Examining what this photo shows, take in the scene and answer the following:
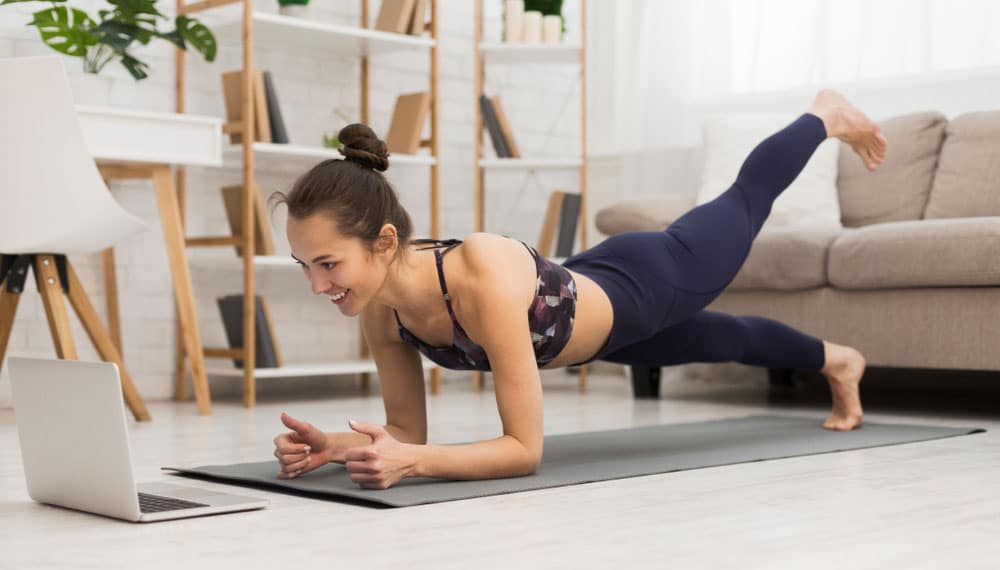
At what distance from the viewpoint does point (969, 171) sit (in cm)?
381

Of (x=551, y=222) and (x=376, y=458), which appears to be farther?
(x=551, y=222)

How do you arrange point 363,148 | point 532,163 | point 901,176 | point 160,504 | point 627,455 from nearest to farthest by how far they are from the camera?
point 160,504, point 363,148, point 627,455, point 901,176, point 532,163

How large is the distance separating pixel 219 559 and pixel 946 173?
3052 millimetres

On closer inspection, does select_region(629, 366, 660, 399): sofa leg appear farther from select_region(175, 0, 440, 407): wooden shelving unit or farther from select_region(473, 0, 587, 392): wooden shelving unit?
select_region(175, 0, 440, 407): wooden shelving unit

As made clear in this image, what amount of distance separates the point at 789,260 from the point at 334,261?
199 cm

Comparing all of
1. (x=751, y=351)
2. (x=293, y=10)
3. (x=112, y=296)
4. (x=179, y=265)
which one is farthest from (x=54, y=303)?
(x=751, y=351)

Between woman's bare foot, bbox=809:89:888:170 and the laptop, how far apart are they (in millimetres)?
1611

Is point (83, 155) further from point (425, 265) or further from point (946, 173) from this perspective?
point (946, 173)

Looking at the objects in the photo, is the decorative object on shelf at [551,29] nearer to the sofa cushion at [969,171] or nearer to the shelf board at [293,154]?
the shelf board at [293,154]

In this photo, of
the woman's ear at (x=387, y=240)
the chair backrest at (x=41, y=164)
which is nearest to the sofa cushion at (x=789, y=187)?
the chair backrest at (x=41, y=164)

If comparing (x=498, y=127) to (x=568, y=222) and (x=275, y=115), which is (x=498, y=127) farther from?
(x=275, y=115)

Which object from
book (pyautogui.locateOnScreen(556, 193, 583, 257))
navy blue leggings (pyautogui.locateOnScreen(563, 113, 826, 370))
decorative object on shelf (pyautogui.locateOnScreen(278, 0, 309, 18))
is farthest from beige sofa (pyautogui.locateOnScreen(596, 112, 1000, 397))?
decorative object on shelf (pyautogui.locateOnScreen(278, 0, 309, 18))

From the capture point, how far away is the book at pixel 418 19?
4.21 m

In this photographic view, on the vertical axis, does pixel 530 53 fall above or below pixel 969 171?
above
